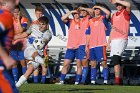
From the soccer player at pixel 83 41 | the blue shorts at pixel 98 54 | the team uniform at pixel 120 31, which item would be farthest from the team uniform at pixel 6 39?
the soccer player at pixel 83 41

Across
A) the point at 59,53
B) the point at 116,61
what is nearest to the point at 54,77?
the point at 59,53

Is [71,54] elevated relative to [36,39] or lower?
lower

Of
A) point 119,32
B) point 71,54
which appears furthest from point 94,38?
point 119,32

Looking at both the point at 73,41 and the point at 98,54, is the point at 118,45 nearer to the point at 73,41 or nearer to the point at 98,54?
the point at 98,54

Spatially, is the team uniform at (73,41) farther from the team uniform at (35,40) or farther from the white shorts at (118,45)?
the team uniform at (35,40)

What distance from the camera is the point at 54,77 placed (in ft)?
58.4

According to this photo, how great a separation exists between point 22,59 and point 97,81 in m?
2.53

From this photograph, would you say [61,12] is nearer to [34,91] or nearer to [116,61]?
[116,61]

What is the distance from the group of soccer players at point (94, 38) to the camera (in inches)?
585

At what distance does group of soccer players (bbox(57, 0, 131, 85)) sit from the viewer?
48.8 feet

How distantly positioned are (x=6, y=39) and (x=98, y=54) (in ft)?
34.0

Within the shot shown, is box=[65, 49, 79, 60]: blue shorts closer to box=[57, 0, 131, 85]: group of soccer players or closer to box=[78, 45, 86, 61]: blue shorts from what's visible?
box=[57, 0, 131, 85]: group of soccer players

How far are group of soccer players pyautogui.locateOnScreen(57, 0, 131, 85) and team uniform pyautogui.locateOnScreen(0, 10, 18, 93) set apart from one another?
9535 mm

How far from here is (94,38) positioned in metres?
15.8
